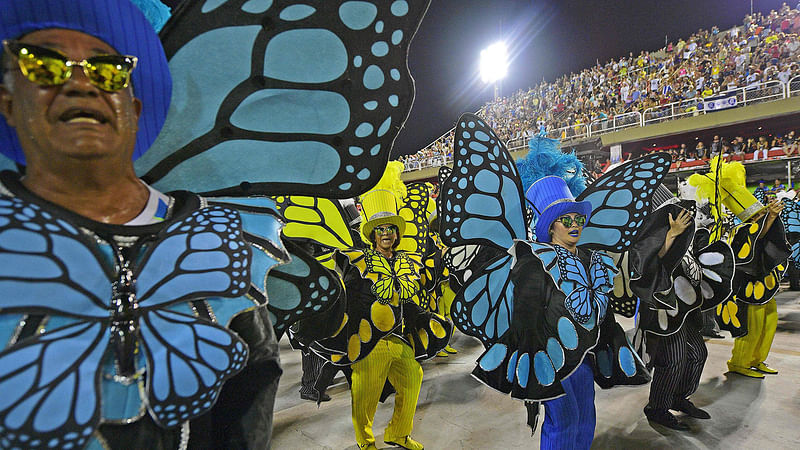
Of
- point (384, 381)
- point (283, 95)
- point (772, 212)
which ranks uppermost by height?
point (283, 95)

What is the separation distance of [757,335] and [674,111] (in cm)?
946

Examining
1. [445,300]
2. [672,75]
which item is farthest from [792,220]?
[672,75]

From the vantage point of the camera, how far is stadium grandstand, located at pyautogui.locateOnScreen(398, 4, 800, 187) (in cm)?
1027

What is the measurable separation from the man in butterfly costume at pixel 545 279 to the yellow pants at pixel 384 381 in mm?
883

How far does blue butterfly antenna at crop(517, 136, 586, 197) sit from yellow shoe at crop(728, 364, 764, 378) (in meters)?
3.35

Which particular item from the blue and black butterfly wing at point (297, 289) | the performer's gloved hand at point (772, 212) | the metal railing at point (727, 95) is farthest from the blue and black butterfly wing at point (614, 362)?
the metal railing at point (727, 95)

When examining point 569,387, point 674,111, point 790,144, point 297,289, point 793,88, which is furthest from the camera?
point 674,111

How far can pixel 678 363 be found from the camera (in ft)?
10.5

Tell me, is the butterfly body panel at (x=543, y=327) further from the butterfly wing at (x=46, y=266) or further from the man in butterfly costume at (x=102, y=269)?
the butterfly wing at (x=46, y=266)

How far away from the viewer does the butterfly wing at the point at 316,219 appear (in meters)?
2.12

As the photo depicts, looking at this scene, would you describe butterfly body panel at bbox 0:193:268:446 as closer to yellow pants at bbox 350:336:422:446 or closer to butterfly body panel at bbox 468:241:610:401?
butterfly body panel at bbox 468:241:610:401

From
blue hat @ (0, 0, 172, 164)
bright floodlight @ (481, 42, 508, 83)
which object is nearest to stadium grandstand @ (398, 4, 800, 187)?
bright floodlight @ (481, 42, 508, 83)

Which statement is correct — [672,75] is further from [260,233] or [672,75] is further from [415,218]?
[260,233]

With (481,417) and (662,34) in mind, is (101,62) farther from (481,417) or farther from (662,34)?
(662,34)
